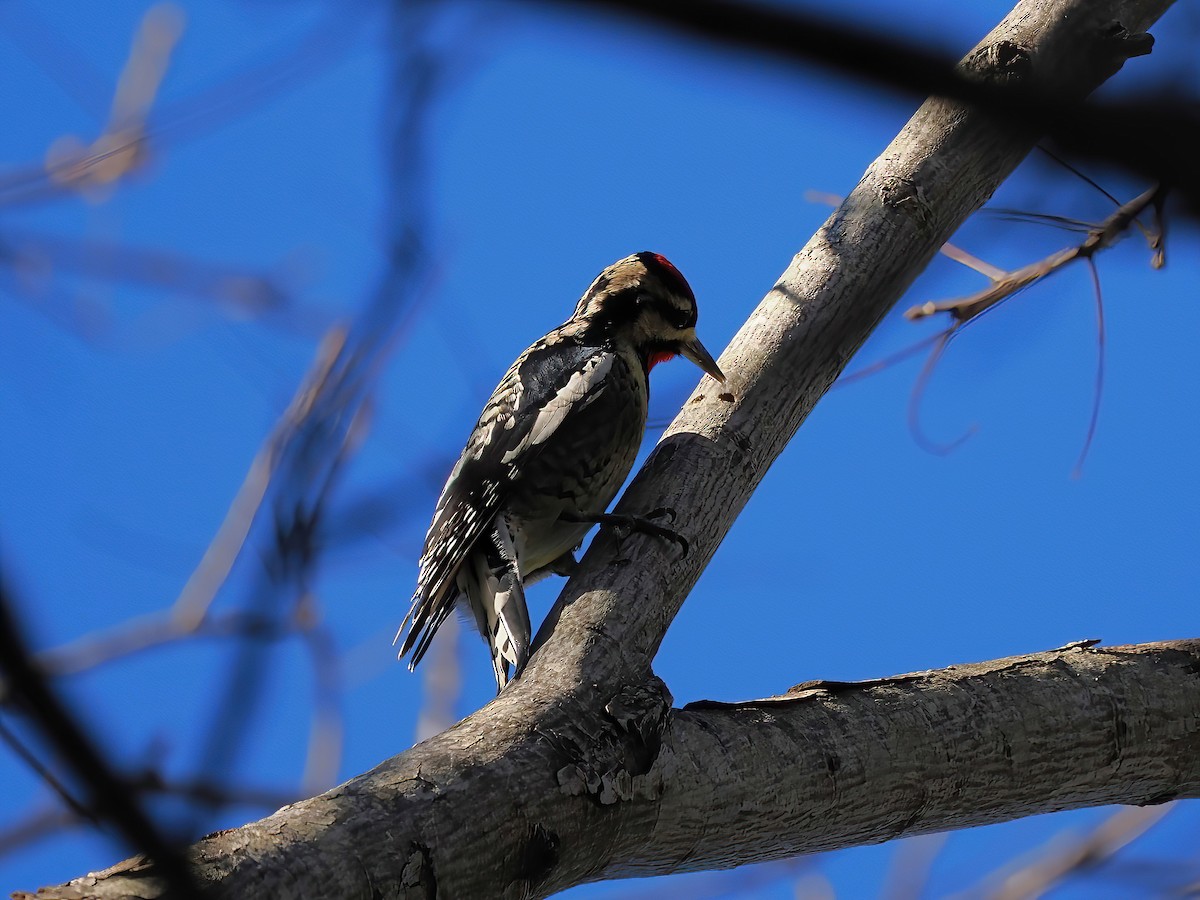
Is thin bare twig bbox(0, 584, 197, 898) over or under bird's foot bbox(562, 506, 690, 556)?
under

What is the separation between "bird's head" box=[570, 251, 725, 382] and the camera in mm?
4512

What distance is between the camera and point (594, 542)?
327cm

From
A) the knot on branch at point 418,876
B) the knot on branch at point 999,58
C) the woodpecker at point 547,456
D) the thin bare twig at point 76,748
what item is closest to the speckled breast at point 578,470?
the woodpecker at point 547,456

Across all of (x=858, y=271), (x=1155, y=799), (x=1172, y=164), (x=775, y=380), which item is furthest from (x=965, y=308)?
(x=1172, y=164)

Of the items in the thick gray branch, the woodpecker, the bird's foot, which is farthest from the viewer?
the woodpecker

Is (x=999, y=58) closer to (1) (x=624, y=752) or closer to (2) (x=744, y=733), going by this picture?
(2) (x=744, y=733)

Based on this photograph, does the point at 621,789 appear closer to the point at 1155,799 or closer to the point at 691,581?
the point at 691,581

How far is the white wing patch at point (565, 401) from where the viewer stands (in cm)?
402

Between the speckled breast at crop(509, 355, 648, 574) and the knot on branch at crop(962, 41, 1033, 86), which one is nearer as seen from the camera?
the knot on branch at crop(962, 41, 1033, 86)

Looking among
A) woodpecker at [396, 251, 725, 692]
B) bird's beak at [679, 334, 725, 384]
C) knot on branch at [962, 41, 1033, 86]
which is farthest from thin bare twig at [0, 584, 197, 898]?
bird's beak at [679, 334, 725, 384]

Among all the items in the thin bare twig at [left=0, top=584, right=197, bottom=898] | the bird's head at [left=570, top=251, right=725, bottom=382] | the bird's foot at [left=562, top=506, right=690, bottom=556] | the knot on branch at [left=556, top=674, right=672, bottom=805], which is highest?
the bird's head at [left=570, top=251, right=725, bottom=382]

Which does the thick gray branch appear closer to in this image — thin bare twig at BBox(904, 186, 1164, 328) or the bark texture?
the bark texture

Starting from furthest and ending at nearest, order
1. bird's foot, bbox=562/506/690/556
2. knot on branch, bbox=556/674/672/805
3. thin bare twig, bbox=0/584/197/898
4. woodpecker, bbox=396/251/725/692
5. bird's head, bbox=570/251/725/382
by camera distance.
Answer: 1. bird's head, bbox=570/251/725/382
2. woodpecker, bbox=396/251/725/692
3. bird's foot, bbox=562/506/690/556
4. knot on branch, bbox=556/674/672/805
5. thin bare twig, bbox=0/584/197/898

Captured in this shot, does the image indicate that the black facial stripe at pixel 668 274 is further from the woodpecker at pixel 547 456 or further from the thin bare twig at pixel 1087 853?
the thin bare twig at pixel 1087 853
